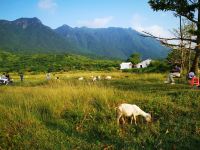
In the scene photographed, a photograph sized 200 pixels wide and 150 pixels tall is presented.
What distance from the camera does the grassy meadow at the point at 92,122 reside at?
392 inches

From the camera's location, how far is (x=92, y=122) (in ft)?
38.1

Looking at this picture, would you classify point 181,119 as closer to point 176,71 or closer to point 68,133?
point 68,133

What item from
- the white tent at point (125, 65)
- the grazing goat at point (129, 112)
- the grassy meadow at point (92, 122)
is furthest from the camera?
the white tent at point (125, 65)

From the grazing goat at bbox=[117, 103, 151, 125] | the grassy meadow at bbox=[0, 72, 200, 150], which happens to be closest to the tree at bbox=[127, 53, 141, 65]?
the grassy meadow at bbox=[0, 72, 200, 150]

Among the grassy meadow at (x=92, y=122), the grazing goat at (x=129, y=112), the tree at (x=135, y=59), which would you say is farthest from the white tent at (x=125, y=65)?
the grazing goat at (x=129, y=112)

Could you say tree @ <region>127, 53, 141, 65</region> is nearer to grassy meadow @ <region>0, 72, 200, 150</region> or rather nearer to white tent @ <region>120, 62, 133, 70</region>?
white tent @ <region>120, 62, 133, 70</region>

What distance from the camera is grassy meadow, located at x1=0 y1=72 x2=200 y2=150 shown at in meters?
9.95

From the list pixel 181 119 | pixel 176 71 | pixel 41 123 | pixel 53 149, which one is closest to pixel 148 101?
pixel 181 119

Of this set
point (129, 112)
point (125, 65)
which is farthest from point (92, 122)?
point (125, 65)

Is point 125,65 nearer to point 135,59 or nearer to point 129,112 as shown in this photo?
point 135,59

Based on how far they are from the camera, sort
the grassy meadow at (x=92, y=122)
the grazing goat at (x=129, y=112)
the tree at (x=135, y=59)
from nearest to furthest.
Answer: the grassy meadow at (x=92, y=122) < the grazing goat at (x=129, y=112) < the tree at (x=135, y=59)

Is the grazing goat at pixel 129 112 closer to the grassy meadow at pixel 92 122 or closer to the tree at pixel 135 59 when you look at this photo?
the grassy meadow at pixel 92 122

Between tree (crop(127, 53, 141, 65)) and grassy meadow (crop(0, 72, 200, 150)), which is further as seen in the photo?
tree (crop(127, 53, 141, 65))

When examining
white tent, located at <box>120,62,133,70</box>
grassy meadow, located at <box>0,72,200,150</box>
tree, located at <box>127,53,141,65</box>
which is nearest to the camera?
grassy meadow, located at <box>0,72,200,150</box>
